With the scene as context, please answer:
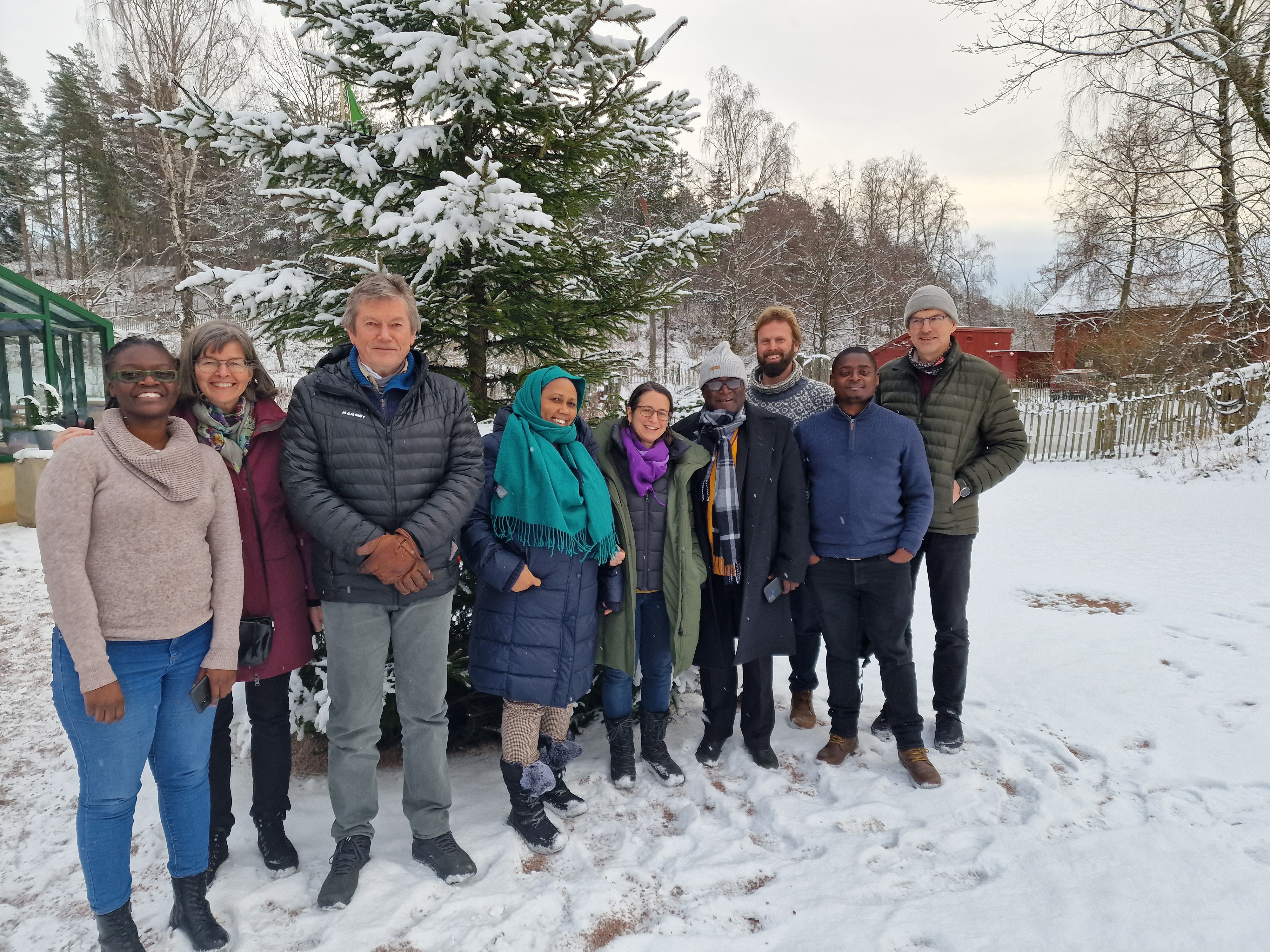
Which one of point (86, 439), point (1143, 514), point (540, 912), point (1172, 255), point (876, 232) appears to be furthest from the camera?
point (876, 232)

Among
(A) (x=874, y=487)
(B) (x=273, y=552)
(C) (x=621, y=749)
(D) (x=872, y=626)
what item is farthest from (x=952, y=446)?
(B) (x=273, y=552)

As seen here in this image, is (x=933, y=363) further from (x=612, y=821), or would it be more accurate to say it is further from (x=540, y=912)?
(x=540, y=912)

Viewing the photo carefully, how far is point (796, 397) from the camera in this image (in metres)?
4.07

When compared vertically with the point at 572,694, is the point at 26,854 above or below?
below

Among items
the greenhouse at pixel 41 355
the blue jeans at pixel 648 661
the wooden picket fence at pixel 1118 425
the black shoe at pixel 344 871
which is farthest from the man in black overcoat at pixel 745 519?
the wooden picket fence at pixel 1118 425

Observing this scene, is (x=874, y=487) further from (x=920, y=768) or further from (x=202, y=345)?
(x=202, y=345)

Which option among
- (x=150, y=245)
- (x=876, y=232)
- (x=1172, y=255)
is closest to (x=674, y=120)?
(x=1172, y=255)

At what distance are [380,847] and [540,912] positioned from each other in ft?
2.78

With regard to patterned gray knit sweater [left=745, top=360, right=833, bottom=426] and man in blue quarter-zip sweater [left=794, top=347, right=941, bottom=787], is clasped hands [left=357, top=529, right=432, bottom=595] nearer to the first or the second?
man in blue quarter-zip sweater [left=794, top=347, right=941, bottom=787]

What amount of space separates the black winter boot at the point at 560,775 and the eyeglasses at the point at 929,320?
2.86 m

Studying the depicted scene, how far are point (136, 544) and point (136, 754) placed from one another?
28.1 inches

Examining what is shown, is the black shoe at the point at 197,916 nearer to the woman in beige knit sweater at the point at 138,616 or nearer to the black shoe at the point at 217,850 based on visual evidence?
the woman in beige knit sweater at the point at 138,616

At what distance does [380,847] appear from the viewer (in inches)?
121

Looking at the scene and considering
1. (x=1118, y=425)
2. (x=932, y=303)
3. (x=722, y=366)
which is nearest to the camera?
(x=722, y=366)
